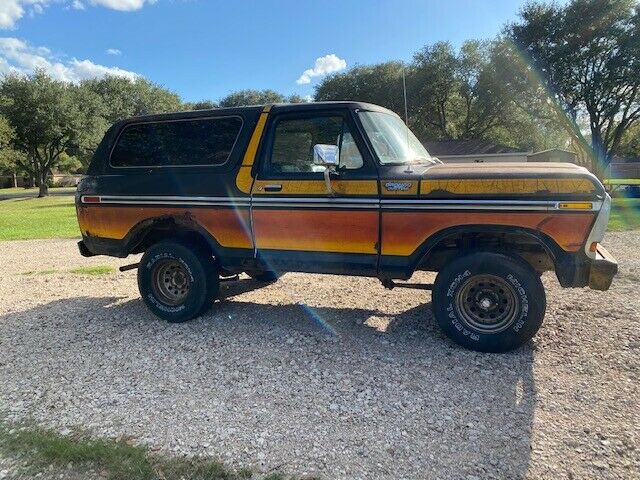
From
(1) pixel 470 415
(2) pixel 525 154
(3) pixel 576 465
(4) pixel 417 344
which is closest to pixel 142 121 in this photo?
(4) pixel 417 344

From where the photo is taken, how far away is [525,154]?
2948cm

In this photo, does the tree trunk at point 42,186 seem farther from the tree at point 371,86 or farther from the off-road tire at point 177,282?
the off-road tire at point 177,282

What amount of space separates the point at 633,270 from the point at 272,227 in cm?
570

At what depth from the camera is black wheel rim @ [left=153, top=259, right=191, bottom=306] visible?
203 inches

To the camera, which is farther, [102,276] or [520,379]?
[102,276]

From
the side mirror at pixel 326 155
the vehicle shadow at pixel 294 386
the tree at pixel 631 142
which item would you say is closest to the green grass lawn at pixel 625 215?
the vehicle shadow at pixel 294 386

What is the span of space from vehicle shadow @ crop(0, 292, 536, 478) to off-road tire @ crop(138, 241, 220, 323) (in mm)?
182

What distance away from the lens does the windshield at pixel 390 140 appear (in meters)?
4.38

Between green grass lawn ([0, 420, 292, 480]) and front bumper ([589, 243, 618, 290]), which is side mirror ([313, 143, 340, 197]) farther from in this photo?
green grass lawn ([0, 420, 292, 480])

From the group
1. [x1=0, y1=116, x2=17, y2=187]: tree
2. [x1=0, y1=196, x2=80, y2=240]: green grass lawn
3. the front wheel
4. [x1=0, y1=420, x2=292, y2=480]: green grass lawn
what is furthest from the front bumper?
[x1=0, y1=116, x2=17, y2=187]: tree

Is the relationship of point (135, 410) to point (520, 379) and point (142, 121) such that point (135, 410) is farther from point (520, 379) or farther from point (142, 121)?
point (142, 121)

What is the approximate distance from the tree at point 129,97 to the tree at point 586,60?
33.3 m

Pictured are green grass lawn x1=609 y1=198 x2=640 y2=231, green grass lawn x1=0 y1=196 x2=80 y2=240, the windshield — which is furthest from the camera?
green grass lawn x1=0 y1=196 x2=80 y2=240

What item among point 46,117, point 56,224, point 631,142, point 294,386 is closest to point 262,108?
point 294,386
